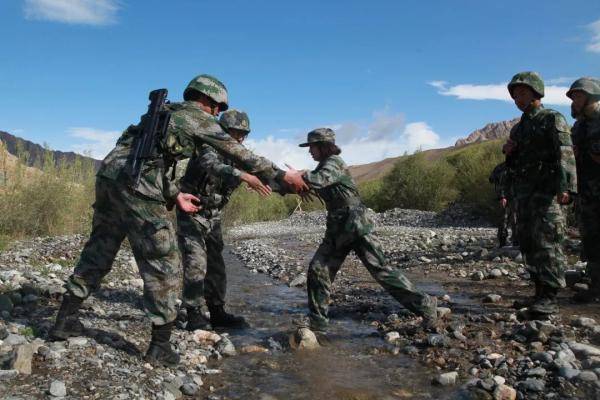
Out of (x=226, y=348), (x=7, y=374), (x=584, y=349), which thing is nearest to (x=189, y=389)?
(x=226, y=348)

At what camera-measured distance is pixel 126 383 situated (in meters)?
3.49

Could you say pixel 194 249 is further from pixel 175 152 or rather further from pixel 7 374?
pixel 7 374

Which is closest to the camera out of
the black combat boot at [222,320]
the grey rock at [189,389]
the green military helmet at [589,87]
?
the grey rock at [189,389]

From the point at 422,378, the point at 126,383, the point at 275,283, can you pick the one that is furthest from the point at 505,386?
the point at 275,283

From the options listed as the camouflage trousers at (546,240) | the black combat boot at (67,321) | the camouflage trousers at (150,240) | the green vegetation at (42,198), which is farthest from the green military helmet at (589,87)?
the green vegetation at (42,198)

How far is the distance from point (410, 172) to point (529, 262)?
30.1 meters

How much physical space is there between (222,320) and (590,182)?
4.73m

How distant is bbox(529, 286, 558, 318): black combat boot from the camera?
17.0 ft

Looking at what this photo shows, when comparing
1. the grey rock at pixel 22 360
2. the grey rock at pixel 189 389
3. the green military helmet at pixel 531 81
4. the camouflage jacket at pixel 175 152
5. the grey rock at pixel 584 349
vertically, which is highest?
Result: the green military helmet at pixel 531 81

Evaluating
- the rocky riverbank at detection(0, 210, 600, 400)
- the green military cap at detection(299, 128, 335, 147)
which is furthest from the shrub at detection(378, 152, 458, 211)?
the green military cap at detection(299, 128, 335, 147)

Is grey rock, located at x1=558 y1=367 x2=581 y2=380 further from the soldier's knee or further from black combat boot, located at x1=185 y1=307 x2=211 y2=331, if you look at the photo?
black combat boot, located at x1=185 y1=307 x2=211 y2=331

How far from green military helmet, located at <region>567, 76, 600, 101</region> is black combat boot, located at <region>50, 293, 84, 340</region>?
581cm

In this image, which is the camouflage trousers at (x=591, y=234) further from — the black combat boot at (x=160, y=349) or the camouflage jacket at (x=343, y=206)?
the black combat boot at (x=160, y=349)

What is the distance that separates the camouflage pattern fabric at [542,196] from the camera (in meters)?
5.22
